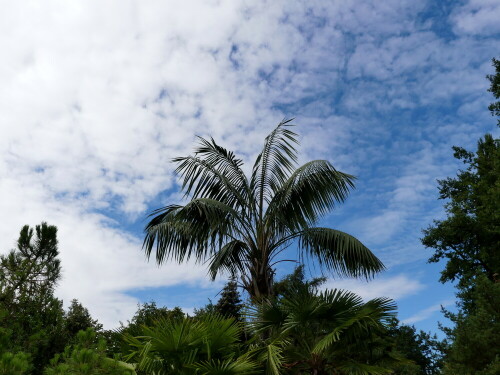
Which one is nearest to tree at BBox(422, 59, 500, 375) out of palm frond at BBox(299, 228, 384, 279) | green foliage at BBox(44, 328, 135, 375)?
palm frond at BBox(299, 228, 384, 279)

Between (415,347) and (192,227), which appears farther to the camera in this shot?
(415,347)

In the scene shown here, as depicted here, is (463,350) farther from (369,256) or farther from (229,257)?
(229,257)

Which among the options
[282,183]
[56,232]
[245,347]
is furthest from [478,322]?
[56,232]

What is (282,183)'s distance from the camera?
1173cm

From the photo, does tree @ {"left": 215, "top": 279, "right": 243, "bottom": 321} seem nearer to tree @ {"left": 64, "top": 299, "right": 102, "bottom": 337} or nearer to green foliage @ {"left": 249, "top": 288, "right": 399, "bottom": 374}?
tree @ {"left": 64, "top": 299, "right": 102, "bottom": 337}

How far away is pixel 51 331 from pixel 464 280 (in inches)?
596

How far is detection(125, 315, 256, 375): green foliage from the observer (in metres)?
6.68

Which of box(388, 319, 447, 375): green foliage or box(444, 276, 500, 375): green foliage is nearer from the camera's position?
box(444, 276, 500, 375): green foliage

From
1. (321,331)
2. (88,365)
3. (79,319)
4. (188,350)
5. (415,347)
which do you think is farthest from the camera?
(415,347)

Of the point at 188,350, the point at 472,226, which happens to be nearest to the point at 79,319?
the point at 188,350

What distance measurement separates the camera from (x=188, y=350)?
6926 millimetres

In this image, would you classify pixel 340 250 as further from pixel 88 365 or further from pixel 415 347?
pixel 415 347

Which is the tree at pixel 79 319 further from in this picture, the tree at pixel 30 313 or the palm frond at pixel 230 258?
the palm frond at pixel 230 258

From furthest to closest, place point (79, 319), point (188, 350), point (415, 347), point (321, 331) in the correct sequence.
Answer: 1. point (415, 347)
2. point (79, 319)
3. point (321, 331)
4. point (188, 350)
